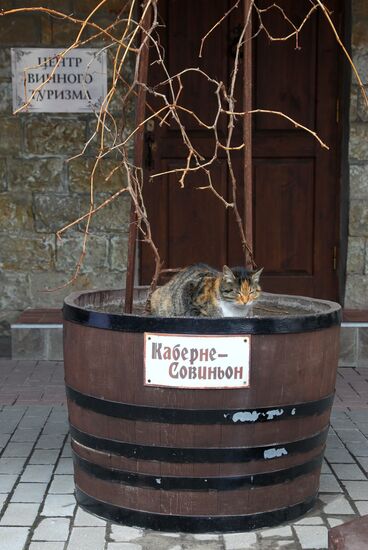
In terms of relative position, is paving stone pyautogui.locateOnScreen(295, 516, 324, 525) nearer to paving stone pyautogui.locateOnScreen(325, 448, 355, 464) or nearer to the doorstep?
paving stone pyautogui.locateOnScreen(325, 448, 355, 464)

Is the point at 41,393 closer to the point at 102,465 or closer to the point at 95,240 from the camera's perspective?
the point at 95,240

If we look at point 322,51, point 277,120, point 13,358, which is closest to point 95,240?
point 13,358

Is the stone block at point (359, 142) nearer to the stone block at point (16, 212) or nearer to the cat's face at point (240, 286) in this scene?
the stone block at point (16, 212)

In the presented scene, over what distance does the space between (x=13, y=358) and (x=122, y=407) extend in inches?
129

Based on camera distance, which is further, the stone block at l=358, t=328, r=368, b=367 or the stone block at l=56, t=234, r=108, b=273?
the stone block at l=56, t=234, r=108, b=273

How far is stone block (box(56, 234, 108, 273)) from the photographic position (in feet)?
21.5

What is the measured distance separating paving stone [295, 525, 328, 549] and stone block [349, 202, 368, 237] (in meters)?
3.37

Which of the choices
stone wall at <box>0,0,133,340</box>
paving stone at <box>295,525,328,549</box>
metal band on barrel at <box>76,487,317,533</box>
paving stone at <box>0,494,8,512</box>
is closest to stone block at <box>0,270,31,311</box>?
stone wall at <box>0,0,133,340</box>

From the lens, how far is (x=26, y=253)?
6.60 meters

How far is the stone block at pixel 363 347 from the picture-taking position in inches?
246

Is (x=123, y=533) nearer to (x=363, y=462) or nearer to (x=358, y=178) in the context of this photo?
(x=363, y=462)

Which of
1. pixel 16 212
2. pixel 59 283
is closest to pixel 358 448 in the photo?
pixel 59 283

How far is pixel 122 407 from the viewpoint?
130 inches

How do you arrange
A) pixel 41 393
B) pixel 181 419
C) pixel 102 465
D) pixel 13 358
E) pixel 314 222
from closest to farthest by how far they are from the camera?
pixel 181 419
pixel 102 465
pixel 41 393
pixel 13 358
pixel 314 222
